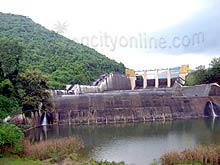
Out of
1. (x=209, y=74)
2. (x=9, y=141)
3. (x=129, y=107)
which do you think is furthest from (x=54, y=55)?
(x=9, y=141)

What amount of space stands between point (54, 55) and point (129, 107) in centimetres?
2823

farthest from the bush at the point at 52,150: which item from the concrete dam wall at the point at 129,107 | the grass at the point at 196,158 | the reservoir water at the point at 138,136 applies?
the concrete dam wall at the point at 129,107

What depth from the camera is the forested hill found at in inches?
2114

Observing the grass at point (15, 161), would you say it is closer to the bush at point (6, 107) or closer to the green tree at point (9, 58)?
the bush at point (6, 107)

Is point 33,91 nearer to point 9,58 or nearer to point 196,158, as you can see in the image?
point 9,58

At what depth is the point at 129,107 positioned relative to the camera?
35.4 m

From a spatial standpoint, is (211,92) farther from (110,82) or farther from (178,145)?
(110,82)

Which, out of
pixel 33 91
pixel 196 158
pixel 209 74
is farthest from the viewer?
pixel 209 74

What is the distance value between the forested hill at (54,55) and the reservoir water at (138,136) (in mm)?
18554

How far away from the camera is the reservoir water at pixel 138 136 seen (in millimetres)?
17906

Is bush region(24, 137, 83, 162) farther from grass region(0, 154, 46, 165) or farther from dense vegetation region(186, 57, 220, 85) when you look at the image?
dense vegetation region(186, 57, 220, 85)

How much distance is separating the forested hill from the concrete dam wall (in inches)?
443

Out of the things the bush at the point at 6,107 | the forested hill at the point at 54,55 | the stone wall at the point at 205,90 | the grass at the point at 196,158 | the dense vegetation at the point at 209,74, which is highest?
the forested hill at the point at 54,55

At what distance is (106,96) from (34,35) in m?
37.7
